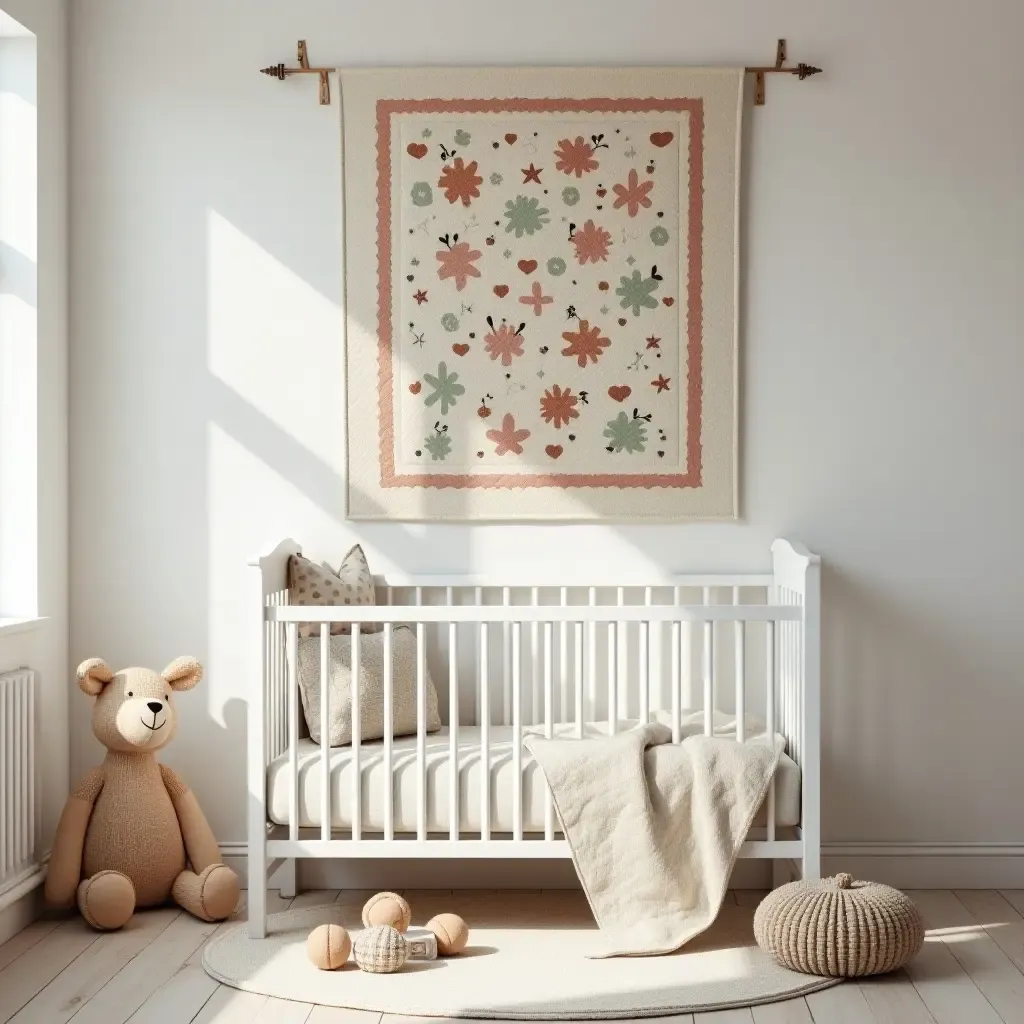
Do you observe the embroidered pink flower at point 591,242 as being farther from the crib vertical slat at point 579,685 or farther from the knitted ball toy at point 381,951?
the knitted ball toy at point 381,951

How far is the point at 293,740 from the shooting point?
2625mm

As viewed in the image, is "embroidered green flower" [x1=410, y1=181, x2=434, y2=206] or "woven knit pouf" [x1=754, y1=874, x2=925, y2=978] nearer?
"woven knit pouf" [x1=754, y1=874, x2=925, y2=978]

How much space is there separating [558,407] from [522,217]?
0.48 m

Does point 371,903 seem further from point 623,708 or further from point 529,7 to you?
point 529,7

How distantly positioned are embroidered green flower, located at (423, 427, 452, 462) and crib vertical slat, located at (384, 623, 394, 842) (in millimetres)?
621

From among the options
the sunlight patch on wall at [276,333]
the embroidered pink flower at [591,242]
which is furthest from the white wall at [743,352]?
the embroidered pink flower at [591,242]

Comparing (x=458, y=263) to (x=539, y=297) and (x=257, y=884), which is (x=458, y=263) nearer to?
(x=539, y=297)

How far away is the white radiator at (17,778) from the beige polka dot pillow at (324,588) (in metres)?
0.63

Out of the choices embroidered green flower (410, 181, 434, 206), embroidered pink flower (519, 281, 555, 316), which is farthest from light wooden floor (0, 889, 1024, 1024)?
embroidered green flower (410, 181, 434, 206)

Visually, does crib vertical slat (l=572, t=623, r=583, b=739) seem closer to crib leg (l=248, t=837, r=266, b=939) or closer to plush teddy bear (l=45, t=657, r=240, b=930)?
crib leg (l=248, t=837, r=266, b=939)

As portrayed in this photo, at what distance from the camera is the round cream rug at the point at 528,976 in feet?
7.39

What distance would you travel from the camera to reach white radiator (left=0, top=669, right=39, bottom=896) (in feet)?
8.70

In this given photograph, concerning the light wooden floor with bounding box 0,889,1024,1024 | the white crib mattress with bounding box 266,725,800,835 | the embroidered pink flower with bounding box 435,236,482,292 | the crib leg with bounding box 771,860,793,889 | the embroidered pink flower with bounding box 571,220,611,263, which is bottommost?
the light wooden floor with bounding box 0,889,1024,1024

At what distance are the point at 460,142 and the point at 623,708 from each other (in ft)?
4.78
